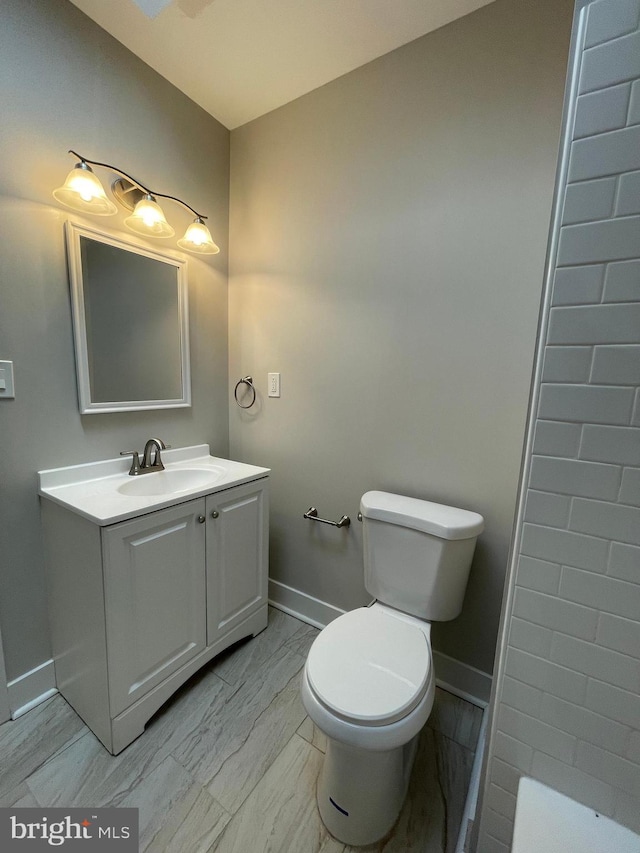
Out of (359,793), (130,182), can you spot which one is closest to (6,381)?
(130,182)

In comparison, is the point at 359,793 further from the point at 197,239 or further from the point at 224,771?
the point at 197,239

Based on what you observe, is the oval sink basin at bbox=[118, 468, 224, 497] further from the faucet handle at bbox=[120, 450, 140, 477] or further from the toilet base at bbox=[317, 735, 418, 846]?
the toilet base at bbox=[317, 735, 418, 846]

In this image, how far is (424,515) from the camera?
122cm

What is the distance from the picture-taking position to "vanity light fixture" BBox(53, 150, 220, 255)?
1.14 m

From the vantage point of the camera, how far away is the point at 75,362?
4.26ft

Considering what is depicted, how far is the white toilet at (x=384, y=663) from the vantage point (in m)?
A: 0.87

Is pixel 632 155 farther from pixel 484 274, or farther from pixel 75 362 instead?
pixel 75 362

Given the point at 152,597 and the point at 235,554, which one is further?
the point at 235,554

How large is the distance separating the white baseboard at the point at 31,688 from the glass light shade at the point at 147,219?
1.76 metres

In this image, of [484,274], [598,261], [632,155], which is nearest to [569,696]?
[598,261]

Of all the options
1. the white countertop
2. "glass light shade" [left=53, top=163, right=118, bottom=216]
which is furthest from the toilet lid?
"glass light shade" [left=53, top=163, right=118, bottom=216]

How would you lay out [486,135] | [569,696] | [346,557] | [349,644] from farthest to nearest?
[346,557], [486,135], [349,644], [569,696]

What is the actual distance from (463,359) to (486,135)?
2.46 ft

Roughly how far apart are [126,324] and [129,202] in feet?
1.57
